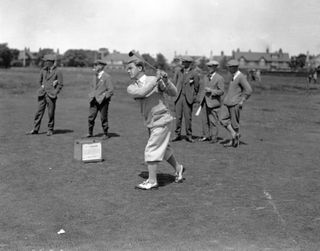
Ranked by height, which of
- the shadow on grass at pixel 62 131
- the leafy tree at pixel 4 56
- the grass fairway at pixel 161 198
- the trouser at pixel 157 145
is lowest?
the grass fairway at pixel 161 198

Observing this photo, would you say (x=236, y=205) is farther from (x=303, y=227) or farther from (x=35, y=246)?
(x=35, y=246)

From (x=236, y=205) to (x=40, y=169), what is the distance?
3985 mm

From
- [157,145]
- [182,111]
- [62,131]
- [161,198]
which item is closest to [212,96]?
[182,111]

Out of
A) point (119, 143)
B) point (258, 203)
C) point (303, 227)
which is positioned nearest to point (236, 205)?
point (258, 203)

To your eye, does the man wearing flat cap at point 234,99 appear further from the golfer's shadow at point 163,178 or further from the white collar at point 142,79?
the white collar at point 142,79

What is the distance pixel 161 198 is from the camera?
6969 millimetres

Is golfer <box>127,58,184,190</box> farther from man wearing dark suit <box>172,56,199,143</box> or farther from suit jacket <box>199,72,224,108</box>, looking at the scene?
man wearing dark suit <box>172,56,199,143</box>

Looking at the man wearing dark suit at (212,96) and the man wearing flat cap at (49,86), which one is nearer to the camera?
the man wearing dark suit at (212,96)

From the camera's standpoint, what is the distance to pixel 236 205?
262 inches

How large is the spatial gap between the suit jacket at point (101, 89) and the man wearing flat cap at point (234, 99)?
3041mm

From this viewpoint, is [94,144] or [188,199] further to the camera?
[94,144]

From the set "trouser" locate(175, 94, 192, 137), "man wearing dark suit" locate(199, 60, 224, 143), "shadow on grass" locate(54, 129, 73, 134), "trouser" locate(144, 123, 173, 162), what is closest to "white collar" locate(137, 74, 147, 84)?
"trouser" locate(144, 123, 173, 162)

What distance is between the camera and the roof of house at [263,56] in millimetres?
149375

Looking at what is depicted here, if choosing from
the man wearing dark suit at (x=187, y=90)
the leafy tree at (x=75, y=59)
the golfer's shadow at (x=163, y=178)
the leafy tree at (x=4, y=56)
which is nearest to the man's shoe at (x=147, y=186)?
the golfer's shadow at (x=163, y=178)
